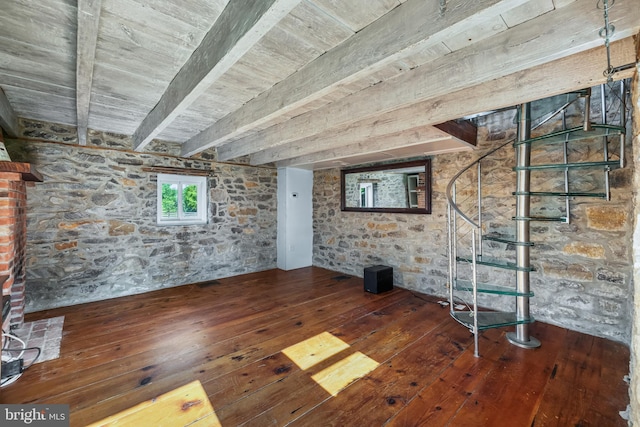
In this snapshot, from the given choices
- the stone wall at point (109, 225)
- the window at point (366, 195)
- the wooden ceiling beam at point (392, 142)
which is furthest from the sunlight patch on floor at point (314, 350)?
the stone wall at point (109, 225)

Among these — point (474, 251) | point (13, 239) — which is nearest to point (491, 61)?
point (474, 251)

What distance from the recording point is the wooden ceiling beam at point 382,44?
1.08 metres

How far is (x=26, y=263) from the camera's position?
315 centimetres

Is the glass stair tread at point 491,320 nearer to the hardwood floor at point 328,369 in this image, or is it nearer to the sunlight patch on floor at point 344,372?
the hardwood floor at point 328,369

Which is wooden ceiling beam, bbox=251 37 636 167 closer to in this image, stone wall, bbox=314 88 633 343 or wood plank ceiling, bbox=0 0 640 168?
wood plank ceiling, bbox=0 0 640 168

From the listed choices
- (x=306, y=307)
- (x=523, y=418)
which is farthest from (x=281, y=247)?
(x=523, y=418)

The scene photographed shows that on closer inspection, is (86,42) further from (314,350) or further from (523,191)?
(523,191)

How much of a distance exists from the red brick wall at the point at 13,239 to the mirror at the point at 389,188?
417 cm

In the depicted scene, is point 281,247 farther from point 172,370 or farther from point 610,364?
point 610,364

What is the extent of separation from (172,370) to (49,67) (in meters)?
2.43

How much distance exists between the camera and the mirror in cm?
394

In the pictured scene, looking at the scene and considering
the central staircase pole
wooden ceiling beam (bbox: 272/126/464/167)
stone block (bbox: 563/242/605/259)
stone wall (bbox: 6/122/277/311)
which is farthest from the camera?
stone wall (bbox: 6/122/277/311)

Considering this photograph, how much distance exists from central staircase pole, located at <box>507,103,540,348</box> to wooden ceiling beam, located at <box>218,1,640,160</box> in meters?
0.79

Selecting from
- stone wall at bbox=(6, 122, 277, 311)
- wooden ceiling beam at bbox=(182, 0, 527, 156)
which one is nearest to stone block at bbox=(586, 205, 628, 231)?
wooden ceiling beam at bbox=(182, 0, 527, 156)
